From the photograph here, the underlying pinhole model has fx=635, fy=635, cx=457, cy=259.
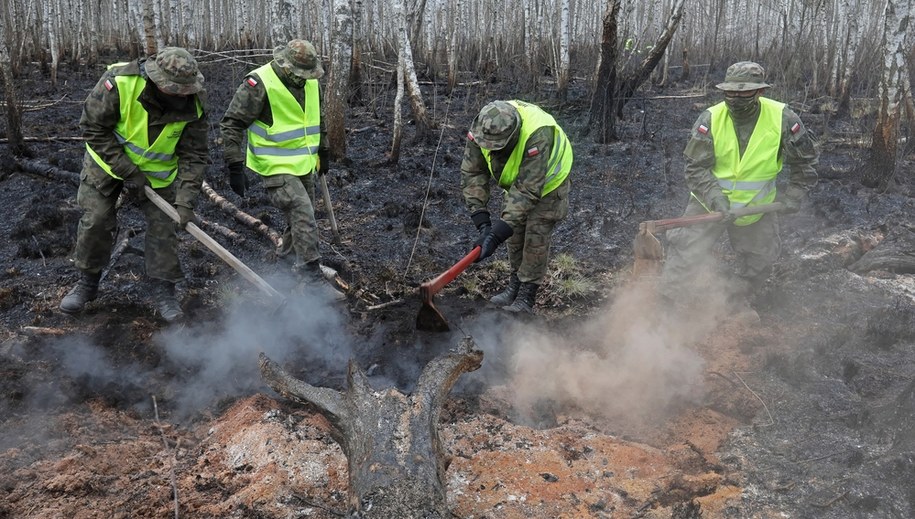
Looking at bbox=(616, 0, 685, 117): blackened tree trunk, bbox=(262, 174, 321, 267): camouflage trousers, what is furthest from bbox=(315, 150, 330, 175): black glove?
bbox=(616, 0, 685, 117): blackened tree trunk

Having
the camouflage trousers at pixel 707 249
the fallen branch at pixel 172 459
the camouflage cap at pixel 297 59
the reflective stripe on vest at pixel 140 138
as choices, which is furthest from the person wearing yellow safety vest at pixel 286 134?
the camouflage trousers at pixel 707 249

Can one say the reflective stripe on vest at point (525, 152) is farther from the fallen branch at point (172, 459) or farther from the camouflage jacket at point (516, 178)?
the fallen branch at point (172, 459)

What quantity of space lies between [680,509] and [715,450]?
0.62 m

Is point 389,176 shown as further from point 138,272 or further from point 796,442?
point 796,442

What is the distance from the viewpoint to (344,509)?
2.87 metres

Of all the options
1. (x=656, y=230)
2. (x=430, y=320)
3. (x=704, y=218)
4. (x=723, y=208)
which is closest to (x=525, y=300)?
(x=430, y=320)

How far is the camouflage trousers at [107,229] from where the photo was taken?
436 centimetres

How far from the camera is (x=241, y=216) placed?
21.1 ft

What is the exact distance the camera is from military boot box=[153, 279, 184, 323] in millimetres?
4629

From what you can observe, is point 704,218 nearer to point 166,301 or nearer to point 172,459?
point 172,459

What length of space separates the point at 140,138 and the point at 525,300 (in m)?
3.00

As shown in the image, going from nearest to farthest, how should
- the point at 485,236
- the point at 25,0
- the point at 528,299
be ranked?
the point at 485,236, the point at 528,299, the point at 25,0

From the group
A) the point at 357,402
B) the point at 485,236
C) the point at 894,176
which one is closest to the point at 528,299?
the point at 485,236

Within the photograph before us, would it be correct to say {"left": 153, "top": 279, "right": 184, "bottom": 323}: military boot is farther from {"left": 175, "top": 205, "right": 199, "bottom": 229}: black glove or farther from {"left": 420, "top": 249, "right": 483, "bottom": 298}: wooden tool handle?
{"left": 420, "top": 249, "right": 483, "bottom": 298}: wooden tool handle
